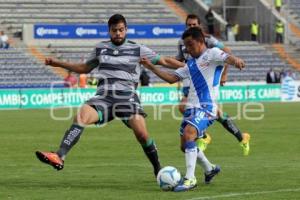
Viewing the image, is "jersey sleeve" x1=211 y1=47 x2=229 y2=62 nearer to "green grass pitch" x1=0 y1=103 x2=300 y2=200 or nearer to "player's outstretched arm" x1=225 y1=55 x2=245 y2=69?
"player's outstretched arm" x1=225 y1=55 x2=245 y2=69

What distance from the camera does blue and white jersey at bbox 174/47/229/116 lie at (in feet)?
39.9

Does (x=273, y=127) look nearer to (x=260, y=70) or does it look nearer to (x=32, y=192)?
(x=32, y=192)

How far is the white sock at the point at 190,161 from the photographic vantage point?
1167cm

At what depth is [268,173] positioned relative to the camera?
538 inches

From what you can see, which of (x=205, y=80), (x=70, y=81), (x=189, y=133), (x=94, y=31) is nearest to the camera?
(x=189, y=133)

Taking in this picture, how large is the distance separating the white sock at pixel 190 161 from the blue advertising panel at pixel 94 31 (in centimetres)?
3699

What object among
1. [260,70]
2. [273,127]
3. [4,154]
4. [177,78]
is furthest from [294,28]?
[177,78]

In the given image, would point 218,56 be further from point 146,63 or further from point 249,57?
point 249,57

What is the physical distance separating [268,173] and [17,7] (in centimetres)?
3845

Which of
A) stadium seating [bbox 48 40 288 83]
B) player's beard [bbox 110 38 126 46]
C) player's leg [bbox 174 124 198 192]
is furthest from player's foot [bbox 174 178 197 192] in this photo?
stadium seating [bbox 48 40 288 83]

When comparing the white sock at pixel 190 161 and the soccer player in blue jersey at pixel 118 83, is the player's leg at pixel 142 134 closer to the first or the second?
the soccer player in blue jersey at pixel 118 83

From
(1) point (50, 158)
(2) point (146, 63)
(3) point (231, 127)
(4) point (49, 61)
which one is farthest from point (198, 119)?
(3) point (231, 127)

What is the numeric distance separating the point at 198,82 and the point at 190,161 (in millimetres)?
1152

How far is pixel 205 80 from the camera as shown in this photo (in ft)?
40.0
